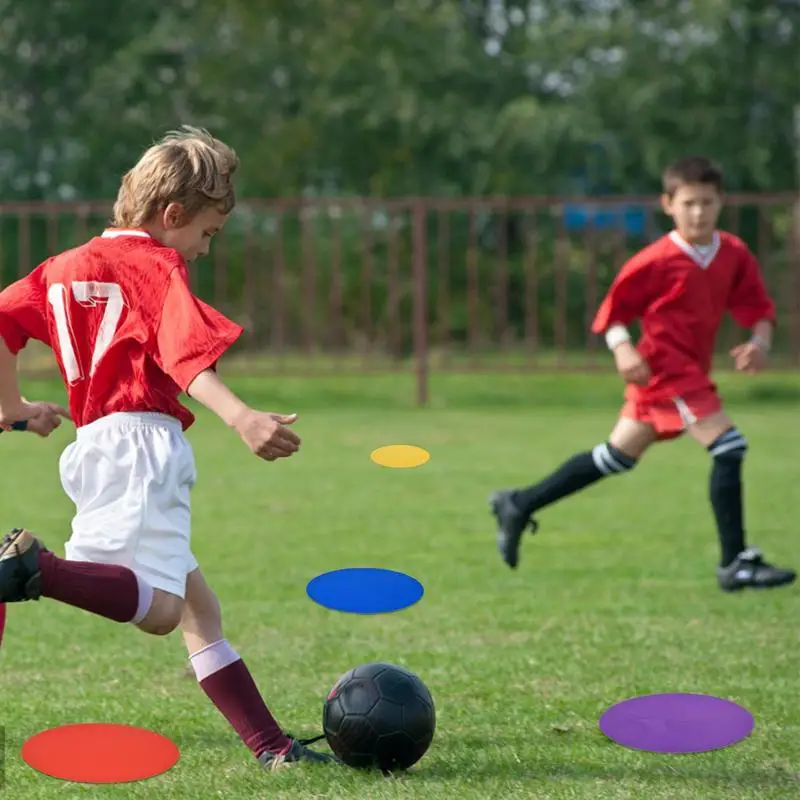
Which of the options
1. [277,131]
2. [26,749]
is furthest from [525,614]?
[277,131]

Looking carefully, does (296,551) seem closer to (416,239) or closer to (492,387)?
(416,239)

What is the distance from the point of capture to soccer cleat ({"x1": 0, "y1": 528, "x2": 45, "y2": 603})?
309cm

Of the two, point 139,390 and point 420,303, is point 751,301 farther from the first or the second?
point 420,303

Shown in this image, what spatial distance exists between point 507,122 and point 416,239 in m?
12.5

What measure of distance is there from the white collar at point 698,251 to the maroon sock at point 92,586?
3.65 m

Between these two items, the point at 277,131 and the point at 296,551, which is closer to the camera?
the point at 296,551

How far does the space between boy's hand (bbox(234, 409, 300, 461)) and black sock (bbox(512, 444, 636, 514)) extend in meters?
3.46

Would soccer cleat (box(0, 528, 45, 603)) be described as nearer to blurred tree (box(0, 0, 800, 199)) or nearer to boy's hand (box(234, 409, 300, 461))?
boy's hand (box(234, 409, 300, 461))

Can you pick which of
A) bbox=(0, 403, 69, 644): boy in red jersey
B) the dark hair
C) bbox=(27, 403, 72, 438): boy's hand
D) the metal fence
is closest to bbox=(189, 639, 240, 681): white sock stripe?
bbox=(0, 403, 69, 644): boy in red jersey

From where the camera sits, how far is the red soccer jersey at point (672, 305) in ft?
20.4

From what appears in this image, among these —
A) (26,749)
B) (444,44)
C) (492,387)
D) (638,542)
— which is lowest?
(492,387)

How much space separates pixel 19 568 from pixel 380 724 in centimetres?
93

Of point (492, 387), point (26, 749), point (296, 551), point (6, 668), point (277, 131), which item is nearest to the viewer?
point (26, 749)

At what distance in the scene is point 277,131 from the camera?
93.7ft
